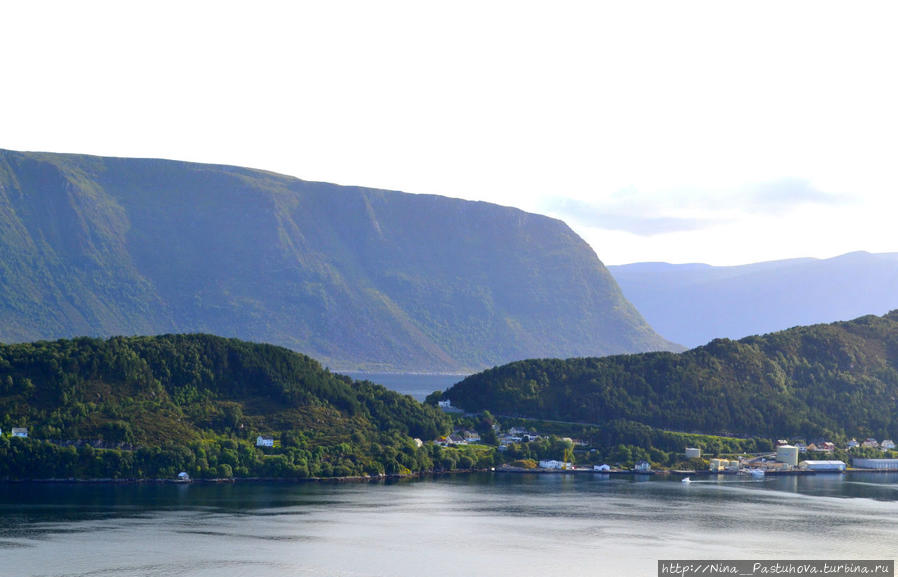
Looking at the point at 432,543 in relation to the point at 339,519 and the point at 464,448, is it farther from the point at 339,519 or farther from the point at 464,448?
the point at 464,448

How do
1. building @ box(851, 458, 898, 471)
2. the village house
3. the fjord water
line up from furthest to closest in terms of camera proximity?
1. building @ box(851, 458, 898, 471)
2. the village house
3. the fjord water

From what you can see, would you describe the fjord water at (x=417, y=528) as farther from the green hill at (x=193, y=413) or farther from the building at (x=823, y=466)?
the building at (x=823, y=466)

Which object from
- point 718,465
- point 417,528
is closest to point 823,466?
point 718,465

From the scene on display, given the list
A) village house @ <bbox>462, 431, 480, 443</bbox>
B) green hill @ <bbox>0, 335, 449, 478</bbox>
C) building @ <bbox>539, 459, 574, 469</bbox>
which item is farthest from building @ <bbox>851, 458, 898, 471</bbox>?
green hill @ <bbox>0, 335, 449, 478</bbox>

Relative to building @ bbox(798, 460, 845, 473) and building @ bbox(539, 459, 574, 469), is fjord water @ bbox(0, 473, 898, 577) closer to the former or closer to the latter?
building @ bbox(539, 459, 574, 469)

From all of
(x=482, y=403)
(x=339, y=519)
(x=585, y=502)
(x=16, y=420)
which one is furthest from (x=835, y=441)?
(x=16, y=420)

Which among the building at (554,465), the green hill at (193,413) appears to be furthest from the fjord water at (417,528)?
the building at (554,465)

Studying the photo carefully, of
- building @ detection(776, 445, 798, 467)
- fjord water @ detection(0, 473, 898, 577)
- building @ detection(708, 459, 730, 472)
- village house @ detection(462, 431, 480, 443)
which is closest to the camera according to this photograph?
fjord water @ detection(0, 473, 898, 577)
